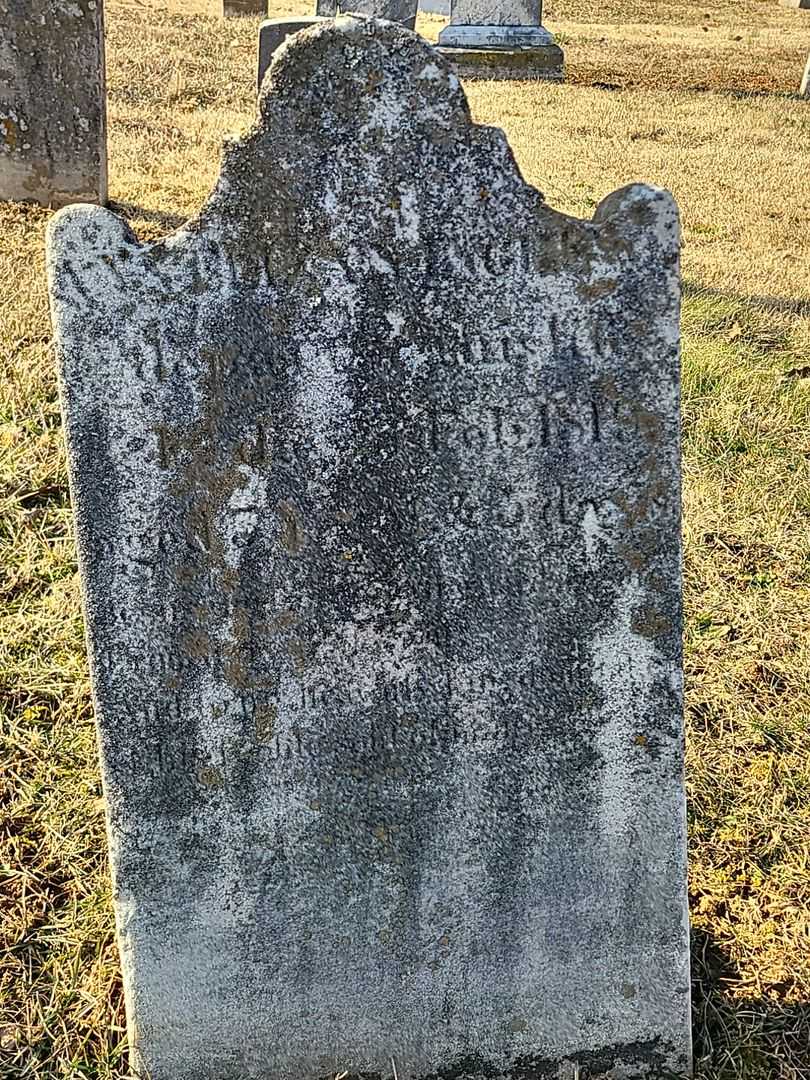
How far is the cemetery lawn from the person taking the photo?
2004 mm

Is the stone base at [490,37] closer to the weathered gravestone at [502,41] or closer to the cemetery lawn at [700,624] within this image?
the weathered gravestone at [502,41]

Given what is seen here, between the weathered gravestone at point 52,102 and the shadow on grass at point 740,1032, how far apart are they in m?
4.96

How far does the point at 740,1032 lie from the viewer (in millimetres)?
1949

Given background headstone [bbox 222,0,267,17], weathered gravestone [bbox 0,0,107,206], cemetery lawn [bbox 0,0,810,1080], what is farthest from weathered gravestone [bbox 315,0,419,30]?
weathered gravestone [bbox 0,0,107,206]

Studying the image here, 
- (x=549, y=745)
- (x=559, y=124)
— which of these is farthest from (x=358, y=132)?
(x=559, y=124)

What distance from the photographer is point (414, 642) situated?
1530mm

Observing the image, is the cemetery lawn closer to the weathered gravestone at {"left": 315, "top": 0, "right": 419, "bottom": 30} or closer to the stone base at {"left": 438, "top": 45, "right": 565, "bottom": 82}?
the weathered gravestone at {"left": 315, "top": 0, "right": 419, "bottom": 30}

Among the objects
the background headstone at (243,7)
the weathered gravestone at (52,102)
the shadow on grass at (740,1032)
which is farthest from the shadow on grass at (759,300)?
the background headstone at (243,7)

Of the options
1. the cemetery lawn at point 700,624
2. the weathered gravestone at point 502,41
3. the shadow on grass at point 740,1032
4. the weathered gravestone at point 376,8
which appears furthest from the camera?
the weathered gravestone at point 502,41

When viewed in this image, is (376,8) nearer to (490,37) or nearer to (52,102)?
(490,37)

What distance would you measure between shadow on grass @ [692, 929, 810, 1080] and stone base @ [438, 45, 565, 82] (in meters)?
10.1

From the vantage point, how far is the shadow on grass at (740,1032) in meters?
1.89

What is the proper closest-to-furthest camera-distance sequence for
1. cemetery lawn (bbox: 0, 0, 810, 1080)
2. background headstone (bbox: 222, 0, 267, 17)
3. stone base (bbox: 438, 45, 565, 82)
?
cemetery lawn (bbox: 0, 0, 810, 1080), stone base (bbox: 438, 45, 565, 82), background headstone (bbox: 222, 0, 267, 17)

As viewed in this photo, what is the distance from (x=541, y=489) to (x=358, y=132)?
1.78 feet
